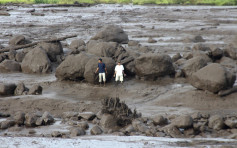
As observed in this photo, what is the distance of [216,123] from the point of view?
938 centimetres

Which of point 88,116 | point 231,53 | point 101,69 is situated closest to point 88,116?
point 88,116

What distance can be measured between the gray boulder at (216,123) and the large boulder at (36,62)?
8881mm

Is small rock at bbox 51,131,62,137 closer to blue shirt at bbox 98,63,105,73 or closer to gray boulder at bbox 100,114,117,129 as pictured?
gray boulder at bbox 100,114,117,129

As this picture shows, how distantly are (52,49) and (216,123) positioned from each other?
10836 mm

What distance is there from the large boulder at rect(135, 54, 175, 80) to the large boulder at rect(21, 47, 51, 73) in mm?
4239

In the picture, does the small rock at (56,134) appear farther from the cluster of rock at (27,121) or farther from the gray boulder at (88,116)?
the gray boulder at (88,116)

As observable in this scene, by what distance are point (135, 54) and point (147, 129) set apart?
7.50 m

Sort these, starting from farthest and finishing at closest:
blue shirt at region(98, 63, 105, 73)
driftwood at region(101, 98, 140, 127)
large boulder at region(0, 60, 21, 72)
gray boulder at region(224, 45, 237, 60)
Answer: gray boulder at region(224, 45, 237, 60)
large boulder at region(0, 60, 21, 72)
blue shirt at region(98, 63, 105, 73)
driftwood at region(101, 98, 140, 127)

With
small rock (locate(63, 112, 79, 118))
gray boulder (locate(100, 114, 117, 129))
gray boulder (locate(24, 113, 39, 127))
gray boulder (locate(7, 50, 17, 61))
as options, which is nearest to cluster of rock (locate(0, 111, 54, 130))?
gray boulder (locate(24, 113, 39, 127))

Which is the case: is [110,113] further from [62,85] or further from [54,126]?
[62,85]

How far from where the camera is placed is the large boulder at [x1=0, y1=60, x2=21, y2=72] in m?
16.5

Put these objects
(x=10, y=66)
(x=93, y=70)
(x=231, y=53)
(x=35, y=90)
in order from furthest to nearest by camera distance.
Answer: (x=231, y=53) → (x=10, y=66) → (x=93, y=70) → (x=35, y=90)

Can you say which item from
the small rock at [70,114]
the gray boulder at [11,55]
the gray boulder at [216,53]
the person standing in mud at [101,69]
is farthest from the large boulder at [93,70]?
the gray boulder at [11,55]

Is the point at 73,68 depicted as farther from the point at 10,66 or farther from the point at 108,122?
the point at 108,122
